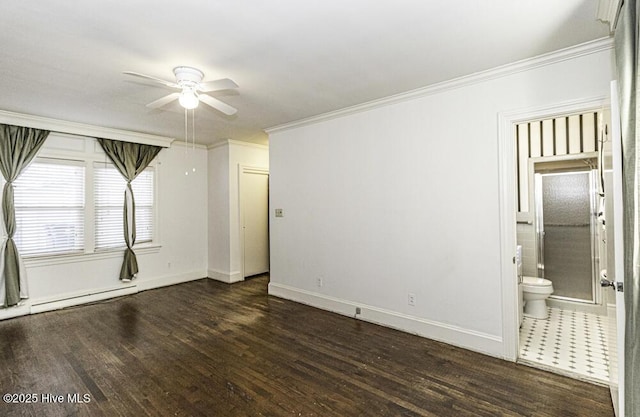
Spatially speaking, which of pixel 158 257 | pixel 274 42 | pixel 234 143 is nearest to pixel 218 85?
pixel 274 42

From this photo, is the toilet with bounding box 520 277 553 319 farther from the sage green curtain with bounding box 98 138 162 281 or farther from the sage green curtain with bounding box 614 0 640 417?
the sage green curtain with bounding box 98 138 162 281

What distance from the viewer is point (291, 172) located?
4.75m

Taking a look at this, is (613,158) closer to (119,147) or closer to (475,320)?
(475,320)

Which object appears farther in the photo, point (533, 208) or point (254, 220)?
point (254, 220)

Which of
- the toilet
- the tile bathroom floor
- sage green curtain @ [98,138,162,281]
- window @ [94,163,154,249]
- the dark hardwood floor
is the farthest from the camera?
sage green curtain @ [98,138,162,281]

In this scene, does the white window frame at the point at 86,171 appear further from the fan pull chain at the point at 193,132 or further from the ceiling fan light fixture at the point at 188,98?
the ceiling fan light fixture at the point at 188,98

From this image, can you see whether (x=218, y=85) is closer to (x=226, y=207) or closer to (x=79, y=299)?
(x=226, y=207)

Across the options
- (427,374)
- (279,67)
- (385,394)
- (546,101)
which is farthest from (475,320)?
(279,67)

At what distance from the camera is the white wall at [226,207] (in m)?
5.83

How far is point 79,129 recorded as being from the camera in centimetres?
458

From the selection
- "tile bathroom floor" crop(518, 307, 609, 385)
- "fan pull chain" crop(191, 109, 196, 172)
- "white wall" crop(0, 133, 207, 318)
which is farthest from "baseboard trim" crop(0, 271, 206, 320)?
"tile bathroom floor" crop(518, 307, 609, 385)

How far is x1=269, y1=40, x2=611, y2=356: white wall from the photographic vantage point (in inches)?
115

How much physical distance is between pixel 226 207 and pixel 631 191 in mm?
5404

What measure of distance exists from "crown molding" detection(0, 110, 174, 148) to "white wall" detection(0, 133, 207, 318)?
0.17 m
